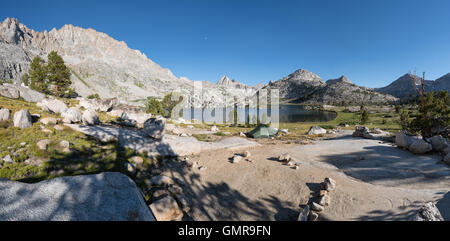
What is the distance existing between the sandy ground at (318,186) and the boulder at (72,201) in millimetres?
2702

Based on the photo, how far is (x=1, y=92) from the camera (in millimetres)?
24266

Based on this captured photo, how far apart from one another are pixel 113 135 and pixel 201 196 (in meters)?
9.14

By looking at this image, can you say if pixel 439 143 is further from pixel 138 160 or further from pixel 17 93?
pixel 17 93

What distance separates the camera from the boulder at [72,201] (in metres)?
4.08

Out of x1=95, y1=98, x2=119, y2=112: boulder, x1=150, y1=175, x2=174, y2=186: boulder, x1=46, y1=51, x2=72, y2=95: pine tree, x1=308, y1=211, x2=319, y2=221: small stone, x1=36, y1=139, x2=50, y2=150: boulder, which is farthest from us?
x1=46, y1=51, x2=72, y2=95: pine tree

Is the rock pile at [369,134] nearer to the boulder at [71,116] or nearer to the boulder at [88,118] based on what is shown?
the boulder at [88,118]

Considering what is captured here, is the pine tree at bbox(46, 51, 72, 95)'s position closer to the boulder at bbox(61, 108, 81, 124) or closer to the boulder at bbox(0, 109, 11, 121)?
the boulder at bbox(61, 108, 81, 124)

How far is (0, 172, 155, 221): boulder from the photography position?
4082 millimetres

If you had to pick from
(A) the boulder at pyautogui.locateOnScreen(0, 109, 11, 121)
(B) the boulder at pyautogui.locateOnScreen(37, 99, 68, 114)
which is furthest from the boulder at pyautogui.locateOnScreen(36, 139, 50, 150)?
(B) the boulder at pyautogui.locateOnScreen(37, 99, 68, 114)

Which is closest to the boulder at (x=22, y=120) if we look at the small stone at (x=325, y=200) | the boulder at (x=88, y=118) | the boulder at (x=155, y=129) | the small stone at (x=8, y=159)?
the boulder at (x=88, y=118)

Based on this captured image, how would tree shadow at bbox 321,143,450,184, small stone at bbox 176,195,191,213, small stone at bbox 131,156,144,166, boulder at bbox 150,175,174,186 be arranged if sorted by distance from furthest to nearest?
small stone at bbox 131,156,144,166 → boulder at bbox 150,175,174,186 → tree shadow at bbox 321,143,450,184 → small stone at bbox 176,195,191,213

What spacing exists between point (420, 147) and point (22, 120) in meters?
28.0

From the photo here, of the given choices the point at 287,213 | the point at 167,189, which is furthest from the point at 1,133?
the point at 287,213

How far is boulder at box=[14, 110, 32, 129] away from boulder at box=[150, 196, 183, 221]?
1224 centimetres
